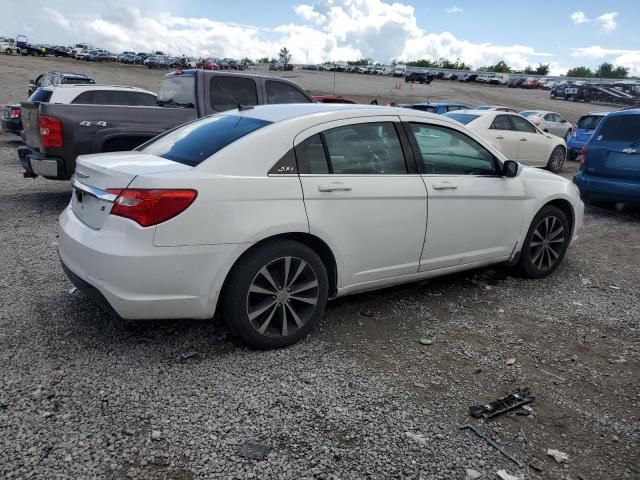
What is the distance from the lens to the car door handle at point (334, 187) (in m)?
3.71

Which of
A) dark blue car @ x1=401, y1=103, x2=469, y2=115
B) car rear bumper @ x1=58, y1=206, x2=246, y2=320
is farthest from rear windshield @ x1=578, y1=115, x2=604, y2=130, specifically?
car rear bumper @ x1=58, y1=206, x2=246, y2=320

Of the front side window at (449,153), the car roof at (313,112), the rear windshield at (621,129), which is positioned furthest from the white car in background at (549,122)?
the car roof at (313,112)

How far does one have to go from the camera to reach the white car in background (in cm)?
1883

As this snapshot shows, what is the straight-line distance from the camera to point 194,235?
3.25 metres

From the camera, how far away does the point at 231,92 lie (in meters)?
8.02

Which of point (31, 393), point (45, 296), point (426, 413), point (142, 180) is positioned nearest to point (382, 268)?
point (426, 413)

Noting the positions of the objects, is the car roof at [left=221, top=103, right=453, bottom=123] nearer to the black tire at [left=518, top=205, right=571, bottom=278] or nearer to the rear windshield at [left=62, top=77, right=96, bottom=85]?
the black tire at [left=518, top=205, right=571, bottom=278]

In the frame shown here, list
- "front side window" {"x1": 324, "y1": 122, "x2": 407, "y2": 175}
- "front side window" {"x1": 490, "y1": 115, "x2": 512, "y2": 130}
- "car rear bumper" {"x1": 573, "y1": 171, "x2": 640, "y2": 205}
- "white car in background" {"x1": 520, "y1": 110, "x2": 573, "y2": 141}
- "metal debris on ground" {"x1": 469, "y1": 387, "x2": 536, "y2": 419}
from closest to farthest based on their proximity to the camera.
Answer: "metal debris on ground" {"x1": 469, "y1": 387, "x2": 536, "y2": 419}, "front side window" {"x1": 324, "y1": 122, "x2": 407, "y2": 175}, "car rear bumper" {"x1": 573, "y1": 171, "x2": 640, "y2": 205}, "front side window" {"x1": 490, "y1": 115, "x2": 512, "y2": 130}, "white car in background" {"x1": 520, "y1": 110, "x2": 573, "y2": 141}

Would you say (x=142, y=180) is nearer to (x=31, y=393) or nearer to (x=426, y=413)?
(x=31, y=393)

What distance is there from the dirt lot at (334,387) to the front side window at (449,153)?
1.15 meters

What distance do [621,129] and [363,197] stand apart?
6.41m

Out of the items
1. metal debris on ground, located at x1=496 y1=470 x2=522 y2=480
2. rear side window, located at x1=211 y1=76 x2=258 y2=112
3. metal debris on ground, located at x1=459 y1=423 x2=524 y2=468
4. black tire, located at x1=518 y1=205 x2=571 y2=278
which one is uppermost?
rear side window, located at x1=211 y1=76 x2=258 y2=112

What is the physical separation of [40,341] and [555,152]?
1334cm

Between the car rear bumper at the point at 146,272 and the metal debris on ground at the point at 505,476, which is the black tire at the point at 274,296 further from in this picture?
the metal debris on ground at the point at 505,476
